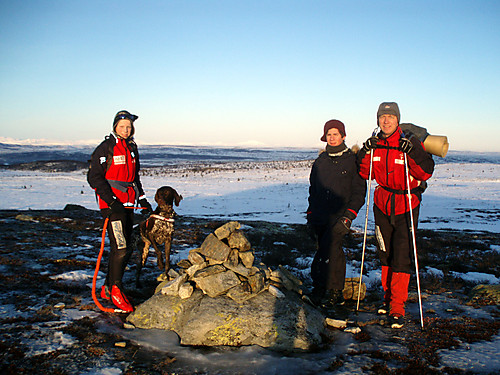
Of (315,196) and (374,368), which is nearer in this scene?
(374,368)

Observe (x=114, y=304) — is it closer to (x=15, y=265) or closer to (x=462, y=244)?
(x=15, y=265)

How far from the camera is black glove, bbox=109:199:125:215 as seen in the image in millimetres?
5332

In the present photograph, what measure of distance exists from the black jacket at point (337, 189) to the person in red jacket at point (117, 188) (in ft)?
10.5

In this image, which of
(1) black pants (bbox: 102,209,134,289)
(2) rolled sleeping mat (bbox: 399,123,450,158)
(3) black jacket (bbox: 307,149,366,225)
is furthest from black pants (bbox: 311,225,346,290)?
Result: (1) black pants (bbox: 102,209,134,289)

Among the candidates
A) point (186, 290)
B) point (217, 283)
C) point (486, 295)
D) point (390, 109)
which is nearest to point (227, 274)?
point (217, 283)

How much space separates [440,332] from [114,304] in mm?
4901

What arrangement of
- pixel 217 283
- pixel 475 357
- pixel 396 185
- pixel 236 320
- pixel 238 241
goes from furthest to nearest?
1. pixel 238 241
2. pixel 396 185
3. pixel 217 283
4. pixel 236 320
5. pixel 475 357

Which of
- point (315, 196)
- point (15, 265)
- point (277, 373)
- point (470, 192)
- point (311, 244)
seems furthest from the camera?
point (470, 192)

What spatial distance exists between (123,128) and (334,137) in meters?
3.49

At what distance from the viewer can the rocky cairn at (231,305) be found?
4484 millimetres

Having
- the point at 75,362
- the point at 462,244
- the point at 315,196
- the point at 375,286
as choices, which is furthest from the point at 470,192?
the point at 75,362

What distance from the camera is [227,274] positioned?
205 inches

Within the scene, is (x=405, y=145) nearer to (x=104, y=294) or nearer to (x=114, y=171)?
(x=114, y=171)

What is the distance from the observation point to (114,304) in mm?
5523
